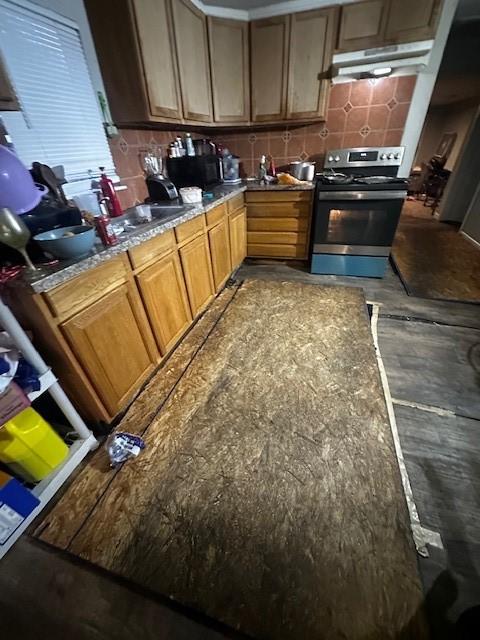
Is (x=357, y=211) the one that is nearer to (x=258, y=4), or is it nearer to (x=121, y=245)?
(x=258, y=4)

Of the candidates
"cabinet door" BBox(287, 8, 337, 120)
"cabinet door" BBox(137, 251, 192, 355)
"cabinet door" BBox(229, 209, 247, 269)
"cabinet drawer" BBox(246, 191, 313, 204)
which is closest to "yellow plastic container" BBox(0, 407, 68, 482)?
"cabinet door" BBox(137, 251, 192, 355)

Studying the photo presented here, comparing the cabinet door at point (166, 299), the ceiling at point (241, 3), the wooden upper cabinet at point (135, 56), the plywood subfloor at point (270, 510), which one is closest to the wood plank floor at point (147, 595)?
the plywood subfloor at point (270, 510)

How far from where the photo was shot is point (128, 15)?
1.61 m

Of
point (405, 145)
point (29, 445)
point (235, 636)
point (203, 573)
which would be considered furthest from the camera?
point (405, 145)

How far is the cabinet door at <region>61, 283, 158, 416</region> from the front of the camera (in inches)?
43.7

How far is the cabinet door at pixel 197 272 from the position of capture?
73.4 inches

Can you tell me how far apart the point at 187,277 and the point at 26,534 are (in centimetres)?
151

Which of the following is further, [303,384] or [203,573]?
[303,384]

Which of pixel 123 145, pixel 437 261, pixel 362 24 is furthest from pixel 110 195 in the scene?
pixel 437 261

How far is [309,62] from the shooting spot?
2.41 metres

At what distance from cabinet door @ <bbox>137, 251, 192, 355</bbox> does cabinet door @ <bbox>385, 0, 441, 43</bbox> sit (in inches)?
105

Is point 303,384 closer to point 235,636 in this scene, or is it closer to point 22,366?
point 235,636

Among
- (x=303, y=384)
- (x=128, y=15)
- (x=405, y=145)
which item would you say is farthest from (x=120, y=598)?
(x=405, y=145)

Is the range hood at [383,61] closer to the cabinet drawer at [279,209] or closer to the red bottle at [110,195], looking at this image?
the cabinet drawer at [279,209]
